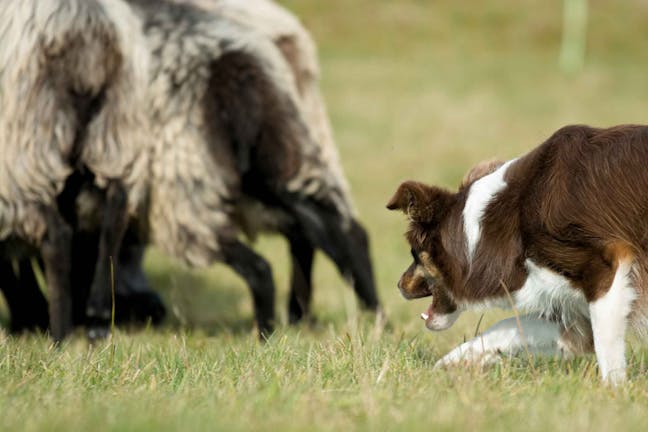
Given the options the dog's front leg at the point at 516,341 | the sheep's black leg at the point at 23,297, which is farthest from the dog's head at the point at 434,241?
the sheep's black leg at the point at 23,297

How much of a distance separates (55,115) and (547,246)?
373cm

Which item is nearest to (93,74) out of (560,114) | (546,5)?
(560,114)

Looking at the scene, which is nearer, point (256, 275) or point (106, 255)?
point (106, 255)

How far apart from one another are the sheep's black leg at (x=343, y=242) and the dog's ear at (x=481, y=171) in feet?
10.6

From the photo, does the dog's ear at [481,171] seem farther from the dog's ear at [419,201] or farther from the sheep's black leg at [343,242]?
the sheep's black leg at [343,242]

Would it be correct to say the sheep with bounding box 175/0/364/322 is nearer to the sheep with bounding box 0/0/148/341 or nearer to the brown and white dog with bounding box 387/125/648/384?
the sheep with bounding box 0/0/148/341

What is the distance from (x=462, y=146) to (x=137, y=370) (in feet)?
51.2

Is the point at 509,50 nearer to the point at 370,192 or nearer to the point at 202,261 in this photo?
the point at 370,192

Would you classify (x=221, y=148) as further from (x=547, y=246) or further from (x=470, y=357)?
(x=547, y=246)

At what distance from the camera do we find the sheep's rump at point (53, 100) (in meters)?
6.73

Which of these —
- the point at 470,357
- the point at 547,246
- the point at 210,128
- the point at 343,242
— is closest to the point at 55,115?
the point at 210,128

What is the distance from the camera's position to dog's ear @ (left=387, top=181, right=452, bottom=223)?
4.87 metres

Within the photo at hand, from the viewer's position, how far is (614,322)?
436cm

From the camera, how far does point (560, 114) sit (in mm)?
22766
